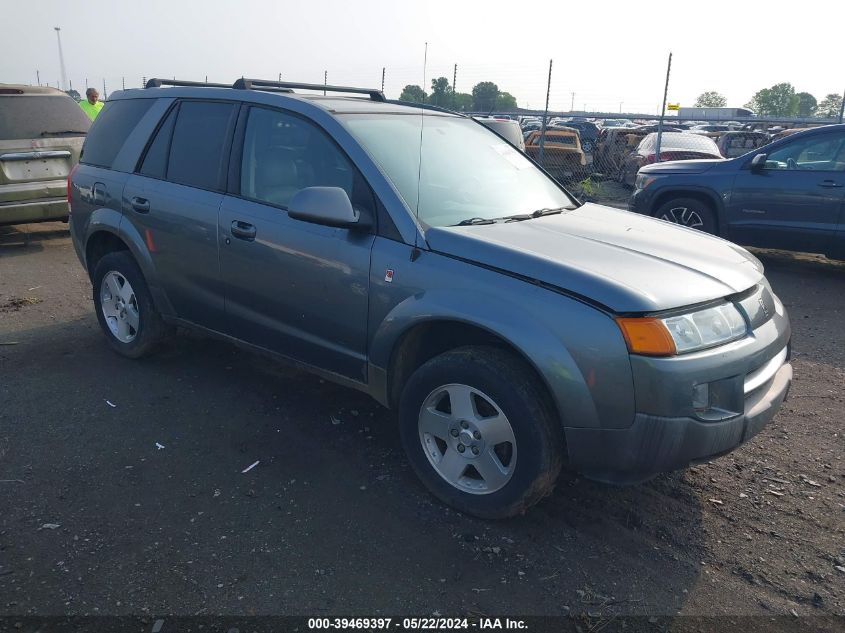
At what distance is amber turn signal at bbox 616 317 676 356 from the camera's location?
2740 millimetres

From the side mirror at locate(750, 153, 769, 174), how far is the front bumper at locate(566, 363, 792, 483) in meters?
5.92

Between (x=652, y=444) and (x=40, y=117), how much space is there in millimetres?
8561

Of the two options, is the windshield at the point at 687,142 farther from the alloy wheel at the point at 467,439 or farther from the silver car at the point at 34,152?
the alloy wheel at the point at 467,439

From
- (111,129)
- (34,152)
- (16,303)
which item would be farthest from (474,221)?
(34,152)

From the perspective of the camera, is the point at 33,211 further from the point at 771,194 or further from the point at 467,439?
the point at 771,194

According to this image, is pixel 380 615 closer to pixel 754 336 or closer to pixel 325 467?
pixel 325 467

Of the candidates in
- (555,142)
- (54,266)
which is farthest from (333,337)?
(555,142)

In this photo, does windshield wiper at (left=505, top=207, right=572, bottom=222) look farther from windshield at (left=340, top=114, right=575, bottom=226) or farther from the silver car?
the silver car

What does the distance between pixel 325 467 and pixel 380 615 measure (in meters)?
1.16

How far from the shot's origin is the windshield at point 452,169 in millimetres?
3602

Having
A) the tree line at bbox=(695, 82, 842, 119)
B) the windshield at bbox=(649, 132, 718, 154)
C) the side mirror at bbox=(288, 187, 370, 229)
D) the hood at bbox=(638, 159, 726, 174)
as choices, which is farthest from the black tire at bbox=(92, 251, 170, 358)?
the tree line at bbox=(695, 82, 842, 119)

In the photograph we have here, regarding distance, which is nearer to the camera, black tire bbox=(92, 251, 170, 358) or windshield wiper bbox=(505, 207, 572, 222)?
windshield wiper bbox=(505, 207, 572, 222)

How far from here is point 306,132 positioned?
12.7 ft

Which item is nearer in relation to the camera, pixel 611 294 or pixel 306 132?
pixel 611 294
